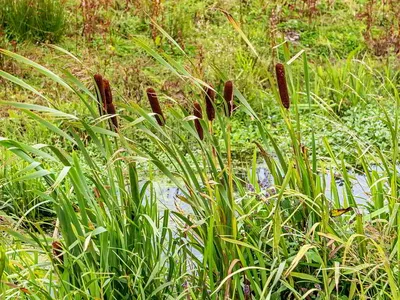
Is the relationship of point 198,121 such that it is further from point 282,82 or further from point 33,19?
point 33,19

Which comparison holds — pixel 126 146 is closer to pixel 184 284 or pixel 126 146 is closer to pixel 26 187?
pixel 184 284

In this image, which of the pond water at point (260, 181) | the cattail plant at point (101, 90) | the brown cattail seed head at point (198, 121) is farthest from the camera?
the pond water at point (260, 181)

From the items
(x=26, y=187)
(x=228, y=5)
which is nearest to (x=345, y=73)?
(x=228, y=5)

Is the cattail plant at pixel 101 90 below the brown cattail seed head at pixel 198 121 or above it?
above

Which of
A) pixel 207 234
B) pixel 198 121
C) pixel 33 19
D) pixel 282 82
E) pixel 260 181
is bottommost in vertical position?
pixel 260 181

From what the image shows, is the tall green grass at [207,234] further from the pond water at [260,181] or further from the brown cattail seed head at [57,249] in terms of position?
the pond water at [260,181]

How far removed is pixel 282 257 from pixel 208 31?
14.2 feet

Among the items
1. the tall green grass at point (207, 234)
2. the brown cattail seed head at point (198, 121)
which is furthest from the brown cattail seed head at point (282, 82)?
the brown cattail seed head at point (198, 121)

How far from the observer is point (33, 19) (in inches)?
Result: 268

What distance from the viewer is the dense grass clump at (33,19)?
6.79 metres

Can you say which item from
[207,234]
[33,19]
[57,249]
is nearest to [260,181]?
[207,234]

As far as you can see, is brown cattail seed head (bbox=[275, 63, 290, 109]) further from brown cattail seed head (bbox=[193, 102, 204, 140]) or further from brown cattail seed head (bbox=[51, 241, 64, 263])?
brown cattail seed head (bbox=[51, 241, 64, 263])

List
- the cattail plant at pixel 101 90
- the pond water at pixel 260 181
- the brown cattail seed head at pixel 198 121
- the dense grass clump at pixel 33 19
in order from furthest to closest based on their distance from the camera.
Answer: the dense grass clump at pixel 33 19 < the pond water at pixel 260 181 < the brown cattail seed head at pixel 198 121 < the cattail plant at pixel 101 90

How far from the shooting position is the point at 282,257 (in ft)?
9.34
